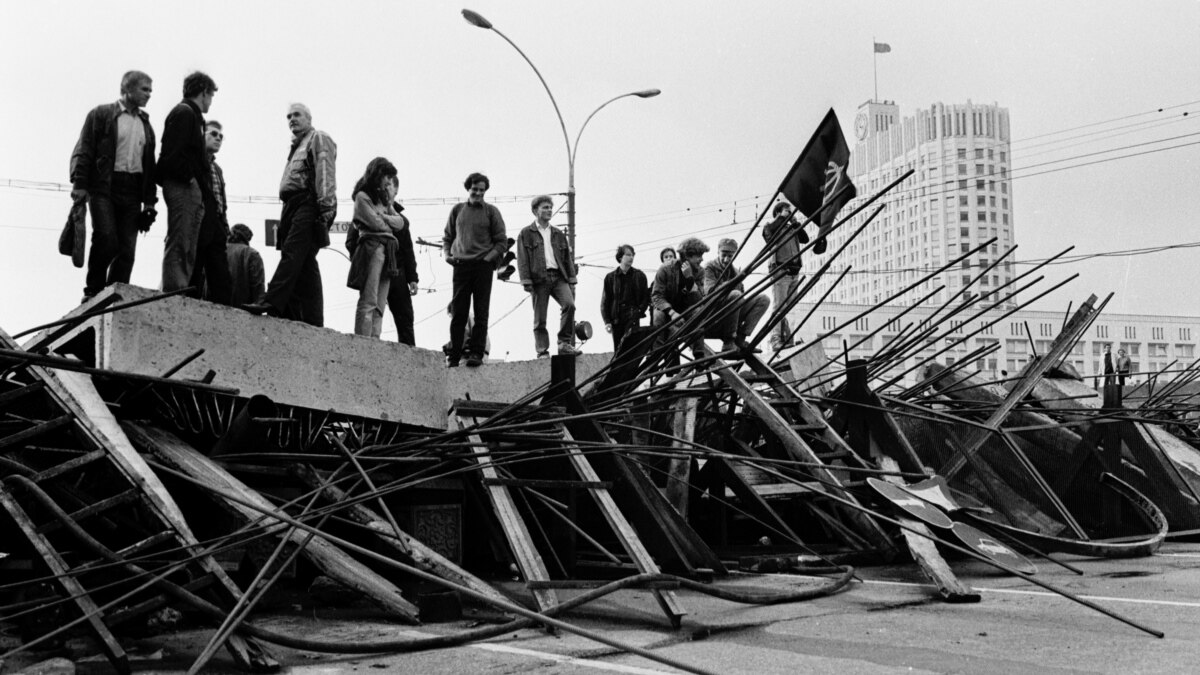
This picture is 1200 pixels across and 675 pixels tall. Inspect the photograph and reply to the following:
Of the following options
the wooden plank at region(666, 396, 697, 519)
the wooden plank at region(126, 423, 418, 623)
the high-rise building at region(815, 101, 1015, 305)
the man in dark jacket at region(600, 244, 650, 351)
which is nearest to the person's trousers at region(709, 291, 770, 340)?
the wooden plank at region(666, 396, 697, 519)

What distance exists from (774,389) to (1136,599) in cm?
379

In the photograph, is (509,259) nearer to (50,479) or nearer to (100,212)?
(100,212)

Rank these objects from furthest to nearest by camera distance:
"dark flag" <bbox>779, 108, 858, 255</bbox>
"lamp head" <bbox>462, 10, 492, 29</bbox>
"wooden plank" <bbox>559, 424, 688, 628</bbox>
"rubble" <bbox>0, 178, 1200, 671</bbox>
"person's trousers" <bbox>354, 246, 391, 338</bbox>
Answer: "lamp head" <bbox>462, 10, 492, 29</bbox>
"person's trousers" <bbox>354, 246, 391, 338</bbox>
"dark flag" <bbox>779, 108, 858, 255</bbox>
"wooden plank" <bbox>559, 424, 688, 628</bbox>
"rubble" <bbox>0, 178, 1200, 671</bbox>

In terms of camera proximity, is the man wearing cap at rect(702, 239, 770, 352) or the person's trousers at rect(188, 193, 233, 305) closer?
the person's trousers at rect(188, 193, 233, 305)

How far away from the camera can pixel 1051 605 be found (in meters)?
6.59

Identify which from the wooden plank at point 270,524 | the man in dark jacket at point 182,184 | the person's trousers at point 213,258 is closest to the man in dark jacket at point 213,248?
the person's trousers at point 213,258

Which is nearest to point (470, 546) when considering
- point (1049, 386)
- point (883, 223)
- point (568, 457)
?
point (568, 457)

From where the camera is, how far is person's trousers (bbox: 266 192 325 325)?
8.59 metres

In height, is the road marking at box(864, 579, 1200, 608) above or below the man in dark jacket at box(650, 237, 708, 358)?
below

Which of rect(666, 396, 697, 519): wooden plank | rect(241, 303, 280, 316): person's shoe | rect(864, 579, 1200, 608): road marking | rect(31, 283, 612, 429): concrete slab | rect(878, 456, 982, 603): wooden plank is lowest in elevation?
rect(864, 579, 1200, 608): road marking

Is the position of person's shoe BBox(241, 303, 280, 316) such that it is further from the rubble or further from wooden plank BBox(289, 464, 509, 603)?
wooden plank BBox(289, 464, 509, 603)

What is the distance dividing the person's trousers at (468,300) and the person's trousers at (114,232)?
143 inches

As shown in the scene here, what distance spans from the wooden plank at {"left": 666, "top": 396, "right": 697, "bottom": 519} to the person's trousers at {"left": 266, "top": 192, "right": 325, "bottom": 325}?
3068 millimetres

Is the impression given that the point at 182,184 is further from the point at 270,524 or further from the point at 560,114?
the point at 560,114
